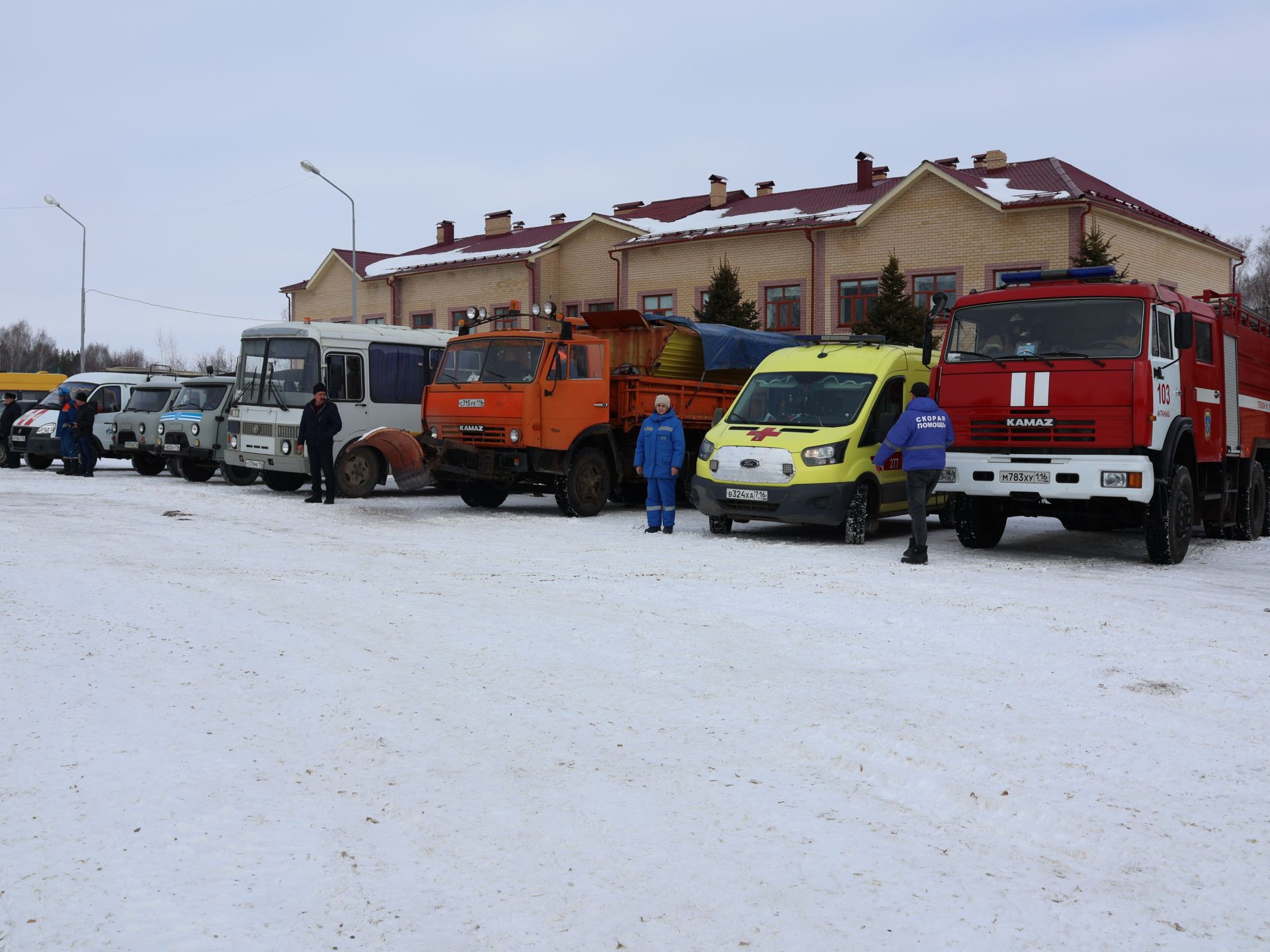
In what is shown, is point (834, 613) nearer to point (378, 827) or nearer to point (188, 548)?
point (378, 827)

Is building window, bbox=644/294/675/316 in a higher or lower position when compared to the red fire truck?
higher

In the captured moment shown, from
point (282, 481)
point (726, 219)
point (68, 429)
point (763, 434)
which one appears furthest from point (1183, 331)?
point (726, 219)

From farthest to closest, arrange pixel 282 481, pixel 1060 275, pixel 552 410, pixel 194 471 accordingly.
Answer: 1. pixel 194 471
2. pixel 282 481
3. pixel 552 410
4. pixel 1060 275

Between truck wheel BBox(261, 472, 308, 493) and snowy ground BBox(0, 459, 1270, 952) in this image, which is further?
truck wheel BBox(261, 472, 308, 493)

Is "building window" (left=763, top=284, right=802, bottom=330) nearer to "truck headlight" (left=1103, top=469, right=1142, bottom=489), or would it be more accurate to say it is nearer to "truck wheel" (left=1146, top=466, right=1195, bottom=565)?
"truck wheel" (left=1146, top=466, right=1195, bottom=565)

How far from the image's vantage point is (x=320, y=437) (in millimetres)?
17172

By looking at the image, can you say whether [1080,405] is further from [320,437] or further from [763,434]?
[320,437]

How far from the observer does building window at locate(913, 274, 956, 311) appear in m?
32.0

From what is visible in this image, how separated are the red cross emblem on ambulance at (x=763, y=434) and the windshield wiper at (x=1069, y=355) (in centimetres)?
307

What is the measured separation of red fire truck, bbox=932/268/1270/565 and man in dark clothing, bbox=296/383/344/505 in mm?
8882

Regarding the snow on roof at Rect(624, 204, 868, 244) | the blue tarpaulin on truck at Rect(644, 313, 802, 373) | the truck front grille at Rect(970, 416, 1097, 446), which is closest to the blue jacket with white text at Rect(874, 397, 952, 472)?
the truck front grille at Rect(970, 416, 1097, 446)

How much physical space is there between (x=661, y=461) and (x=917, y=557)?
3831 millimetres

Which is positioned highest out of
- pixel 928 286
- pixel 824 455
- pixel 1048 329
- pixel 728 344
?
pixel 928 286

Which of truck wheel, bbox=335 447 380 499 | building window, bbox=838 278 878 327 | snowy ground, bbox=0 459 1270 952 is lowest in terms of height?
snowy ground, bbox=0 459 1270 952
